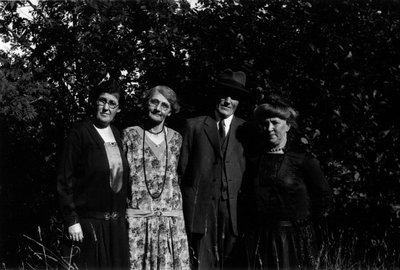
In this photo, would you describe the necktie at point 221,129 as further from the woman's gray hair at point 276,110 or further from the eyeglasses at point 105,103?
the eyeglasses at point 105,103

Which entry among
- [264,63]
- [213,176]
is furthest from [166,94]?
[264,63]

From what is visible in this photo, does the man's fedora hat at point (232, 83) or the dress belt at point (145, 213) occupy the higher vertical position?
the man's fedora hat at point (232, 83)

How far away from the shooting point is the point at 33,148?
7055 mm

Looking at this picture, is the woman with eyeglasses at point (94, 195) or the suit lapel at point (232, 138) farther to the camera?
the suit lapel at point (232, 138)

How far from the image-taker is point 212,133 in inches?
198

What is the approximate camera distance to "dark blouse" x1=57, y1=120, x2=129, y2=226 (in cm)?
455

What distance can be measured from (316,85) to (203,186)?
1602mm

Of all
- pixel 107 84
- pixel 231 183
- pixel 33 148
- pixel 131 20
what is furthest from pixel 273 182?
pixel 33 148

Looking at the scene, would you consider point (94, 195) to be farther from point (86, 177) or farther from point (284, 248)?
point (284, 248)

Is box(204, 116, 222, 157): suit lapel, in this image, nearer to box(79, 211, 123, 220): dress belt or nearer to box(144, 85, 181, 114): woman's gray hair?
box(144, 85, 181, 114): woman's gray hair

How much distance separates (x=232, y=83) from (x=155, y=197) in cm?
129

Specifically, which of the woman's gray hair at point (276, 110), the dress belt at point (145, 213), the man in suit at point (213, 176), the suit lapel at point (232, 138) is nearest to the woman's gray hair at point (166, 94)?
the man in suit at point (213, 176)

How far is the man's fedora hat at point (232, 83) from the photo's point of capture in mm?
5074

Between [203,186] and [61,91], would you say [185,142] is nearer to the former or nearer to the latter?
[203,186]
